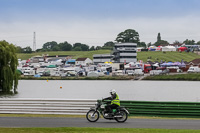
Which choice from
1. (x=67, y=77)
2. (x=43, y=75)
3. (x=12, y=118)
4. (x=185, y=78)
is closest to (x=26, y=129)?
(x=12, y=118)

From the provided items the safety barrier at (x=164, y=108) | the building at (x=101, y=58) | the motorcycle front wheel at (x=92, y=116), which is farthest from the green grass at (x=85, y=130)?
the building at (x=101, y=58)

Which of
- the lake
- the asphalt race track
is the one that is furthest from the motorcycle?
the lake

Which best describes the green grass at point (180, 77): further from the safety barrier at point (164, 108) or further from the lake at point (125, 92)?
the safety barrier at point (164, 108)

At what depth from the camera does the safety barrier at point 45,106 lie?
22844mm

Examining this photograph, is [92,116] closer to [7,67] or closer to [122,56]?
[7,67]

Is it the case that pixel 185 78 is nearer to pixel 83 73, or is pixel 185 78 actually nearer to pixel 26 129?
pixel 83 73

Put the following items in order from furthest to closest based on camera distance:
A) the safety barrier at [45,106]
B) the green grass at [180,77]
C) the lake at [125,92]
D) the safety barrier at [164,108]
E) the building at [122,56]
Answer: the building at [122,56]
the green grass at [180,77]
the lake at [125,92]
the safety barrier at [45,106]
the safety barrier at [164,108]

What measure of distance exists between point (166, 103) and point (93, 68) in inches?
4395

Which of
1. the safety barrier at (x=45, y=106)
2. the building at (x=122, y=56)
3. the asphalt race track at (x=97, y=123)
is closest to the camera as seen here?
the asphalt race track at (x=97, y=123)

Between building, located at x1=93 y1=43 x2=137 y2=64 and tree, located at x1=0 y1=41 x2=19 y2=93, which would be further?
building, located at x1=93 y1=43 x2=137 y2=64

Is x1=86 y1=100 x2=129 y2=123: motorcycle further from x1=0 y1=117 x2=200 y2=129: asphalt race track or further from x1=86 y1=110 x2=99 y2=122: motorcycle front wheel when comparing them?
x1=0 y1=117 x2=200 y2=129: asphalt race track

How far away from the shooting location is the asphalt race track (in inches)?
736

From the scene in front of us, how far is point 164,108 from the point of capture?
22.5 metres

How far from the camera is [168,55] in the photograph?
18525 cm
